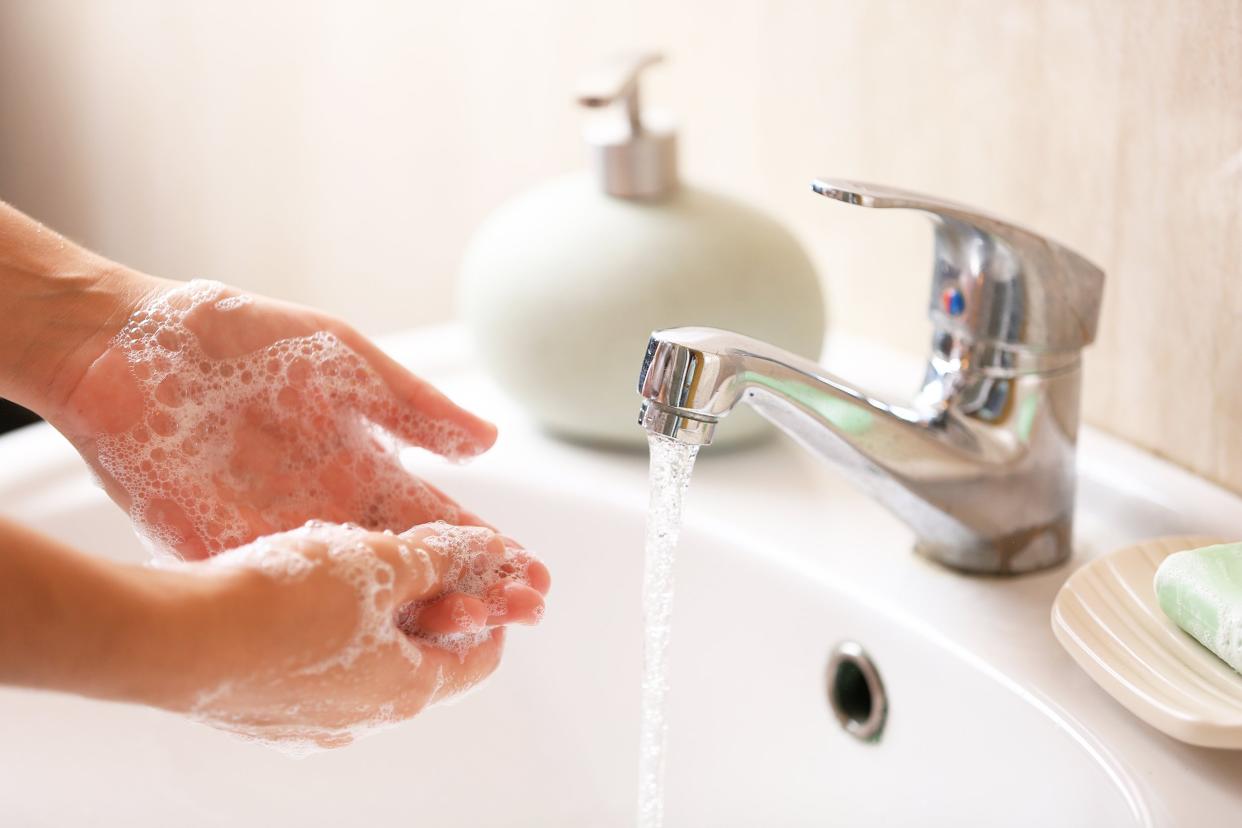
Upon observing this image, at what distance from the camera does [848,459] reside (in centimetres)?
55

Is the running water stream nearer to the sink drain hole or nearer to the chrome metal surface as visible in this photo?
the sink drain hole

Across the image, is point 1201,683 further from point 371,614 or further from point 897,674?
point 371,614

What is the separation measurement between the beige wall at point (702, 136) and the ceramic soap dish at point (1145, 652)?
0.11 m

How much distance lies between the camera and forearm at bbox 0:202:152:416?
0.54 m

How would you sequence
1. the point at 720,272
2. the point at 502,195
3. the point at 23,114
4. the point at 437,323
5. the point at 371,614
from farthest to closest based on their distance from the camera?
the point at 23,114
the point at 437,323
the point at 502,195
the point at 720,272
the point at 371,614

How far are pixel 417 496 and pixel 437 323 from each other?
72 centimetres

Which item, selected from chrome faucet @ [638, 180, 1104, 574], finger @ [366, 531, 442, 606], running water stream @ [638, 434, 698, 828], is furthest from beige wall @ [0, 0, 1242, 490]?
finger @ [366, 531, 442, 606]

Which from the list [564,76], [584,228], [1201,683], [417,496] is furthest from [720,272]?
[564,76]

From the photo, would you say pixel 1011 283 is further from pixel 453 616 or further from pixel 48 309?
pixel 48 309

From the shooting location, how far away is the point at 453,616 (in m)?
0.47

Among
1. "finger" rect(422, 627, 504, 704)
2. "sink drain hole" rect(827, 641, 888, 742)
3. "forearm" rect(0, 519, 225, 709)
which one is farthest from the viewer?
"sink drain hole" rect(827, 641, 888, 742)

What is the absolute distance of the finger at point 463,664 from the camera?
0.46 m

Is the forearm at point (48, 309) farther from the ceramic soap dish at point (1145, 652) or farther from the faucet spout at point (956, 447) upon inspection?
the ceramic soap dish at point (1145, 652)

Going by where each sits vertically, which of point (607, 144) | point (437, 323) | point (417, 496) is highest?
point (607, 144)
